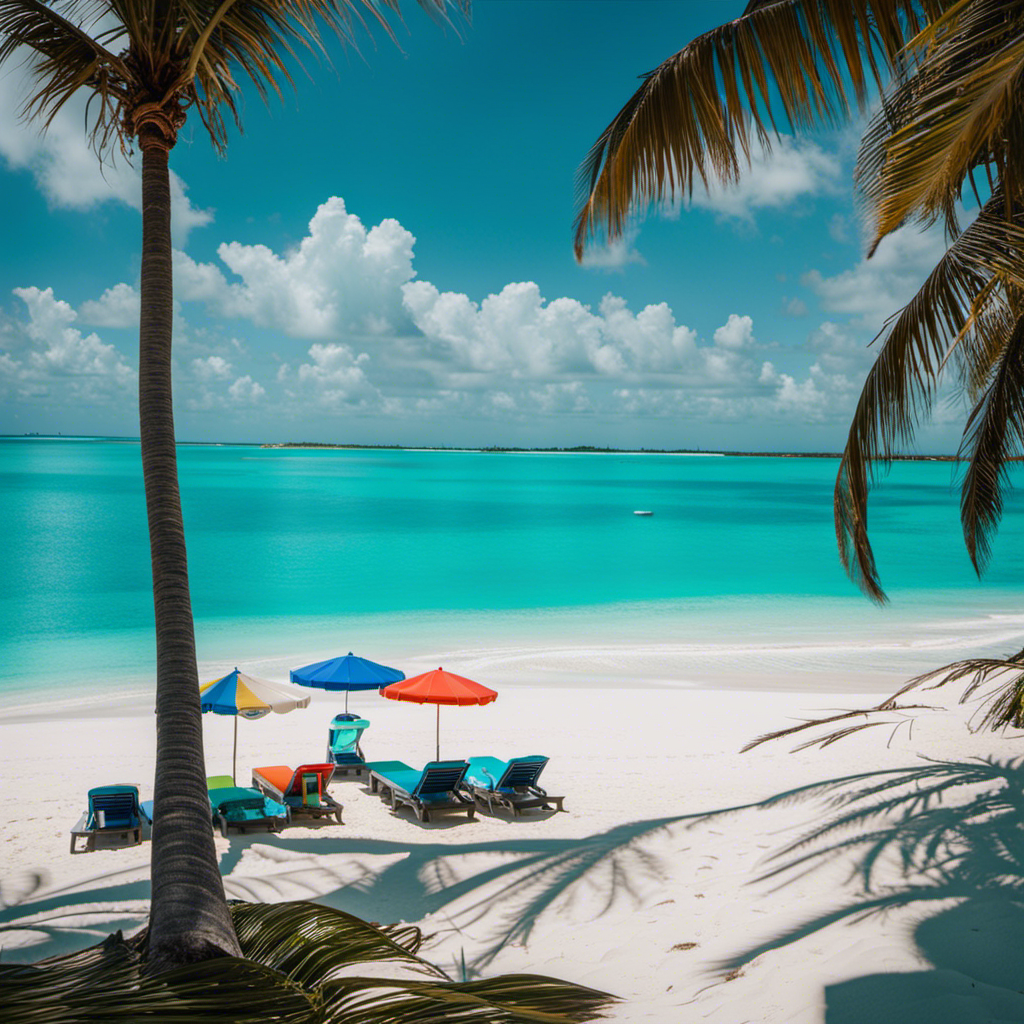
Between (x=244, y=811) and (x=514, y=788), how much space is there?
108 inches

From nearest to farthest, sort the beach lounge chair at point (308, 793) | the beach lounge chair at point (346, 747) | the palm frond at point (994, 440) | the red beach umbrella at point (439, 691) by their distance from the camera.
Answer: the palm frond at point (994, 440), the beach lounge chair at point (308, 793), the red beach umbrella at point (439, 691), the beach lounge chair at point (346, 747)

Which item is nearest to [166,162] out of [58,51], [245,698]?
[58,51]

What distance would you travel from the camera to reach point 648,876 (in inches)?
255

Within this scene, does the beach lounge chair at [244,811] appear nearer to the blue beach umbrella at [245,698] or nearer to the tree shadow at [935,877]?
the blue beach umbrella at [245,698]

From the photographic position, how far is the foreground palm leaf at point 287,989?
3.42 m

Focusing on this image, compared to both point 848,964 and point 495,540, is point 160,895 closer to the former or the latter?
point 848,964

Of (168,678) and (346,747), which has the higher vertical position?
(168,678)

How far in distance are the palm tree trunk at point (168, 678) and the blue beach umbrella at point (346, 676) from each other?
5.32 meters

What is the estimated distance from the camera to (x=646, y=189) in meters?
5.54

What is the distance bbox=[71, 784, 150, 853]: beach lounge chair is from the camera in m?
7.92

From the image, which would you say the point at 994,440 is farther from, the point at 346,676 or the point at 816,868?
the point at 346,676

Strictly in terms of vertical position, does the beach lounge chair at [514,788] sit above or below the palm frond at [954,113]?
below

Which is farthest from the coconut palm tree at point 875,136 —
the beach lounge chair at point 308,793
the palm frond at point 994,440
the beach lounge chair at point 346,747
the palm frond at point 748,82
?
the beach lounge chair at point 346,747

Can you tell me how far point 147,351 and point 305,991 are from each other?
137 inches
